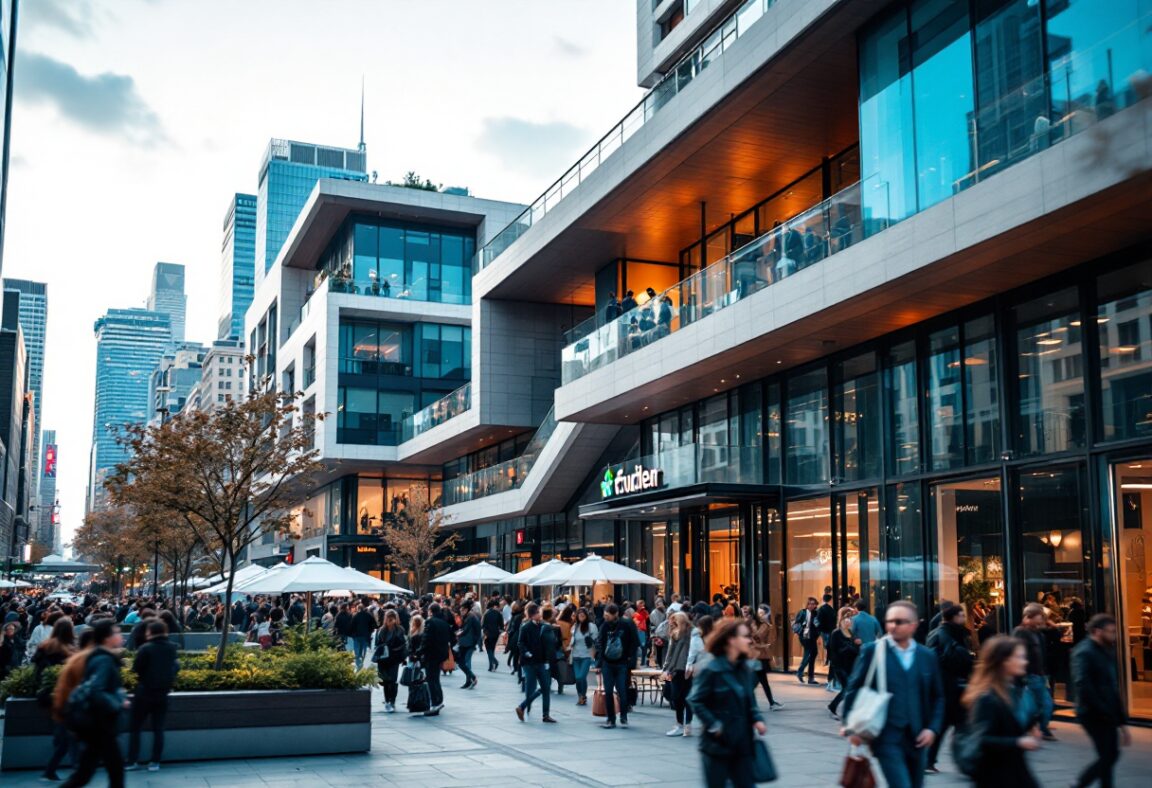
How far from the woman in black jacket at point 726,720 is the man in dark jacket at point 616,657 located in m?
8.78

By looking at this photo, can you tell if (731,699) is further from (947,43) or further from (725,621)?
(947,43)

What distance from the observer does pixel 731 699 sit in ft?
26.4

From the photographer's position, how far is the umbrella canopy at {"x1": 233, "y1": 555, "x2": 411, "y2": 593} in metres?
21.6

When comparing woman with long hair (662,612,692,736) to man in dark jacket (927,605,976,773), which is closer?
man in dark jacket (927,605,976,773)

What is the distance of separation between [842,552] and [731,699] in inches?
661

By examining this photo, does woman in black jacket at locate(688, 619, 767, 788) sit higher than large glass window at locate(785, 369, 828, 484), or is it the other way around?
large glass window at locate(785, 369, 828, 484)

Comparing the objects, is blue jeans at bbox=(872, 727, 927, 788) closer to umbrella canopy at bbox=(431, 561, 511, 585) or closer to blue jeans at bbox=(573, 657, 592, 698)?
blue jeans at bbox=(573, 657, 592, 698)

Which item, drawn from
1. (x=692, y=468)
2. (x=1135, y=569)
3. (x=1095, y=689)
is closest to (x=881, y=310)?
(x=1135, y=569)

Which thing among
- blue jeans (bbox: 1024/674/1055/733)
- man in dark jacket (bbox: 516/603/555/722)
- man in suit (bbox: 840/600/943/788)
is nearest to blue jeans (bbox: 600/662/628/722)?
man in dark jacket (bbox: 516/603/555/722)

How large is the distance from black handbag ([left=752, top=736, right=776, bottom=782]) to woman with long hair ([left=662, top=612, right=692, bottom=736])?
8278 millimetres

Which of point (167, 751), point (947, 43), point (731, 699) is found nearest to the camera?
point (731, 699)

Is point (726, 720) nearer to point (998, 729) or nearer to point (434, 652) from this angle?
point (998, 729)

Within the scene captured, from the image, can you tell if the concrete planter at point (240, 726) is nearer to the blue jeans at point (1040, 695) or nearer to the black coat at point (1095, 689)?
the blue jeans at point (1040, 695)

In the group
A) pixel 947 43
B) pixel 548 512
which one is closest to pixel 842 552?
pixel 947 43
